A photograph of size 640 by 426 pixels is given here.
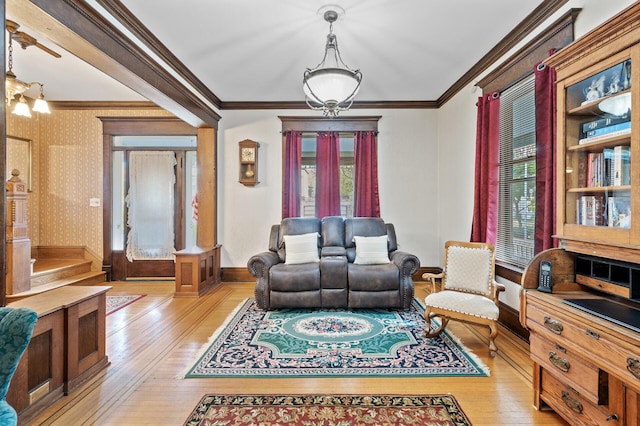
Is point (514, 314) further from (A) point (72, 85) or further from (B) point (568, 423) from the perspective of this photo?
(A) point (72, 85)

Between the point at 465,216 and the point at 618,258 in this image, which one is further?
the point at 465,216

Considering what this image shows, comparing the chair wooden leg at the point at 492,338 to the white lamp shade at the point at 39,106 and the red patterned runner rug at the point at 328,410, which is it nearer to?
the red patterned runner rug at the point at 328,410

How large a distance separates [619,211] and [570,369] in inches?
34.4

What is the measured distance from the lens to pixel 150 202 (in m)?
5.49

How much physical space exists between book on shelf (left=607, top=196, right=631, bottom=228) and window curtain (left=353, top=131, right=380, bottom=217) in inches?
138

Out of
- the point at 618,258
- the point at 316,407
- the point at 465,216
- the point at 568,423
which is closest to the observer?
the point at 618,258

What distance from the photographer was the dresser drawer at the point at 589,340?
139 centimetres

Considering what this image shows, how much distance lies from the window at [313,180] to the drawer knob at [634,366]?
13.5 feet

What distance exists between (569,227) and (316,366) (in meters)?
2.00

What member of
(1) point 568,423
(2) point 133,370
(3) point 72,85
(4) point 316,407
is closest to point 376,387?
(4) point 316,407

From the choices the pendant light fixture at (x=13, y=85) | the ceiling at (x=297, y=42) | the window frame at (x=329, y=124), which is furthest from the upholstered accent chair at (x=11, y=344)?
the window frame at (x=329, y=124)

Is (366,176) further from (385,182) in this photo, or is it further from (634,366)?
(634,366)

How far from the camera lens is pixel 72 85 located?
4.54m

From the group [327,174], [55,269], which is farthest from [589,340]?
[55,269]
